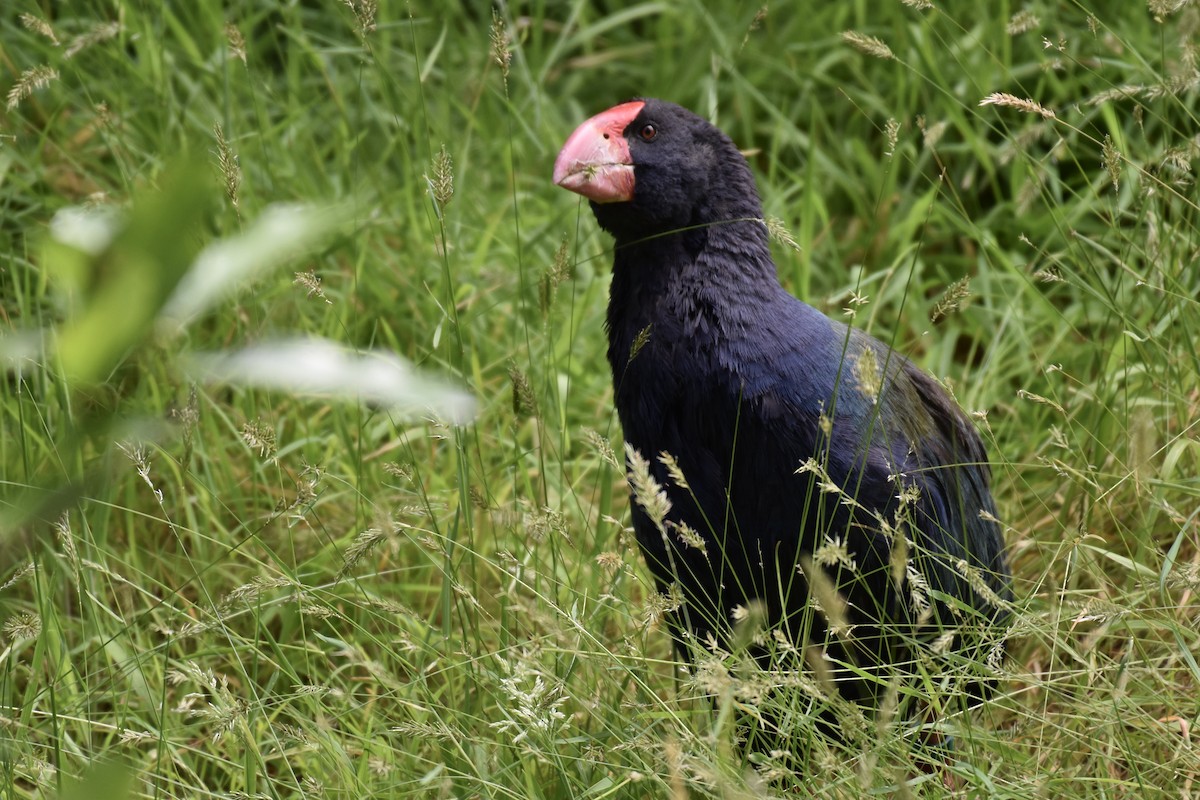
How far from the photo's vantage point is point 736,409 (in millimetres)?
1967

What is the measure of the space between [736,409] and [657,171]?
0.42 metres

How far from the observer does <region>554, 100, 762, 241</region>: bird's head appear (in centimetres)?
210

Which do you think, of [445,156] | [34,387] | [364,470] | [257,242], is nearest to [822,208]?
[364,470]

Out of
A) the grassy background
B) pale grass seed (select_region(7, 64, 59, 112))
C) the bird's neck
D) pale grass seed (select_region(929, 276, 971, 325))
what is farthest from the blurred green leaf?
pale grass seed (select_region(7, 64, 59, 112))

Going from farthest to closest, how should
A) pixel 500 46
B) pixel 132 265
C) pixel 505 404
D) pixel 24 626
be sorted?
1. pixel 505 404
2. pixel 500 46
3. pixel 24 626
4. pixel 132 265

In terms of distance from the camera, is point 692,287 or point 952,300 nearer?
point 952,300

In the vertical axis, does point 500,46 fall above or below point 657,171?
above

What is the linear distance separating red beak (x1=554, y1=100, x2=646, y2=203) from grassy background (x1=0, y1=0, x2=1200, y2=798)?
0.19 meters

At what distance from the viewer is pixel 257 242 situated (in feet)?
1.46

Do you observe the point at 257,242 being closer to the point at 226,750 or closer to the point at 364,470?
the point at 226,750

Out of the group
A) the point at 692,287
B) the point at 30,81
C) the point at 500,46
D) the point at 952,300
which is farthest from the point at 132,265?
the point at 30,81

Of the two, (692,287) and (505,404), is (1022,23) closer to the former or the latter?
(692,287)

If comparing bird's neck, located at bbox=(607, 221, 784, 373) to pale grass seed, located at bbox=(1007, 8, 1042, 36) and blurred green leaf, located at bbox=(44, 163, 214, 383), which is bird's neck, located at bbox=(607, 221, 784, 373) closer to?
pale grass seed, located at bbox=(1007, 8, 1042, 36)

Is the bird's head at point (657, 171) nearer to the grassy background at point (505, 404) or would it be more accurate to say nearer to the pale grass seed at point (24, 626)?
the grassy background at point (505, 404)
